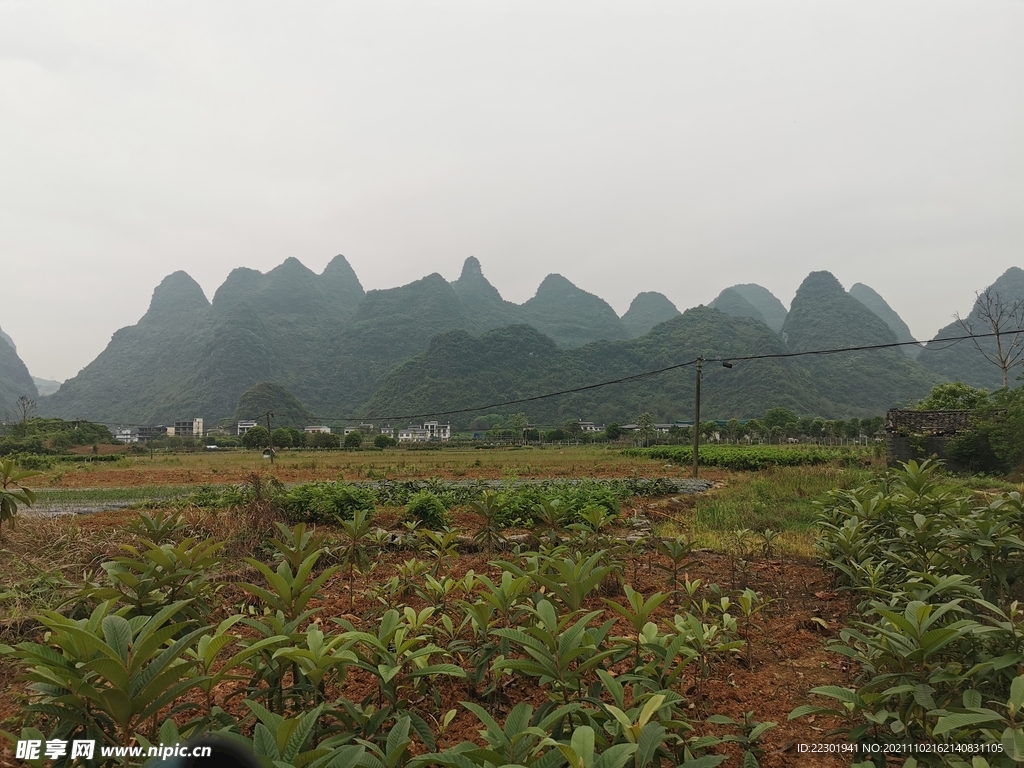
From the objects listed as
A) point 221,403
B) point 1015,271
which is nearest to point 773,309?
point 1015,271

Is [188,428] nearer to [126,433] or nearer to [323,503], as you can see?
[126,433]

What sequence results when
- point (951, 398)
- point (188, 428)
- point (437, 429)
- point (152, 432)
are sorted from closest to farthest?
point (951, 398), point (437, 429), point (188, 428), point (152, 432)

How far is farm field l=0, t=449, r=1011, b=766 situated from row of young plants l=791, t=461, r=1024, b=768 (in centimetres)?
33

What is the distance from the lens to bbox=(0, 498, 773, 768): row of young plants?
1514 mm

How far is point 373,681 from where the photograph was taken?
Result: 8.62 ft

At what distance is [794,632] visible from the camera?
3.51m

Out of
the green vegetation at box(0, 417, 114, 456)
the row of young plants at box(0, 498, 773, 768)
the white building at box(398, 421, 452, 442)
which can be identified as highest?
the row of young plants at box(0, 498, 773, 768)

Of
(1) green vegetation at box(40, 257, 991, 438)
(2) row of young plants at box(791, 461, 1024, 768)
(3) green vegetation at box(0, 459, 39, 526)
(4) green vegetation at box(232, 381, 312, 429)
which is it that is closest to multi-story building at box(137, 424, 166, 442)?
(1) green vegetation at box(40, 257, 991, 438)

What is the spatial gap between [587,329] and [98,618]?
136 metres

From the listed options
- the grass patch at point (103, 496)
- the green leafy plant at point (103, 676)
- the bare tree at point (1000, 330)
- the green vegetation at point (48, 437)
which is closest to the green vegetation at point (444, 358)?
the green vegetation at point (48, 437)

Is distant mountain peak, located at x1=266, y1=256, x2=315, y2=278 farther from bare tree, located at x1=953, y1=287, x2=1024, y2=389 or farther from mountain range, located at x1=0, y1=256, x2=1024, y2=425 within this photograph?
bare tree, located at x1=953, y1=287, x2=1024, y2=389

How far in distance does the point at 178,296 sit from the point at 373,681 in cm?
16822

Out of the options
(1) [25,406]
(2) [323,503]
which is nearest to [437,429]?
(1) [25,406]

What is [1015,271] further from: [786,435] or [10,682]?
[10,682]
